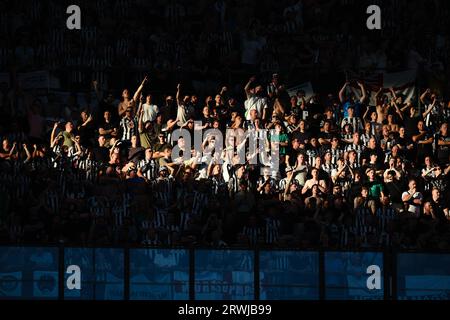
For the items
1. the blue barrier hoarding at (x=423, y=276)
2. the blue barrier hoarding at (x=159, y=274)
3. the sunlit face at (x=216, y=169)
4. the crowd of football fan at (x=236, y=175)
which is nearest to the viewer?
the blue barrier hoarding at (x=423, y=276)

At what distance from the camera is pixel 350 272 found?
26031 mm

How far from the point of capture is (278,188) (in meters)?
29.5

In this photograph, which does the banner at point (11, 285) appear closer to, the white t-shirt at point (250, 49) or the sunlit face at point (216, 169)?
A: the sunlit face at point (216, 169)

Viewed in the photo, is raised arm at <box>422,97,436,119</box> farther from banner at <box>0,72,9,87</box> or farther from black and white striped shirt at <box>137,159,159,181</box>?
banner at <box>0,72,9,87</box>

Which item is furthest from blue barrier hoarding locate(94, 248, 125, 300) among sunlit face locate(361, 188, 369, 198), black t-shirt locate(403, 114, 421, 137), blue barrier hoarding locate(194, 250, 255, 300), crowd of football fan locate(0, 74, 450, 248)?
black t-shirt locate(403, 114, 421, 137)

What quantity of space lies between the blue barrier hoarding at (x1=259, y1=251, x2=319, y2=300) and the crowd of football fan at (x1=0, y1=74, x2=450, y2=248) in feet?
5.71

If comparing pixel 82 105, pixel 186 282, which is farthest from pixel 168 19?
pixel 186 282

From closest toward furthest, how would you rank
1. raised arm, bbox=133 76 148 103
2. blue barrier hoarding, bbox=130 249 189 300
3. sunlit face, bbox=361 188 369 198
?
1. blue barrier hoarding, bbox=130 249 189 300
2. sunlit face, bbox=361 188 369 198
3. raised arm, bbox=133 76 148 103

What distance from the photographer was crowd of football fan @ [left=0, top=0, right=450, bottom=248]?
2847 cm

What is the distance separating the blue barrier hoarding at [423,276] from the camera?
25.9 meters

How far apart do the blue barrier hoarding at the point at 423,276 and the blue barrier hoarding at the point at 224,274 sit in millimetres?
2389

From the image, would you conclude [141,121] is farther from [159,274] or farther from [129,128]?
[159,274]

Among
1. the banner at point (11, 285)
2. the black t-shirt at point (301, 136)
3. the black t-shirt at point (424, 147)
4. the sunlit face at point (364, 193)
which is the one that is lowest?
the banner at point (11, 285)

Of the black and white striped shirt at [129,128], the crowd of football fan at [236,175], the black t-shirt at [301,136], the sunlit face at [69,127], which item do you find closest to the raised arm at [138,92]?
the crowd of football fan at [236,175]
